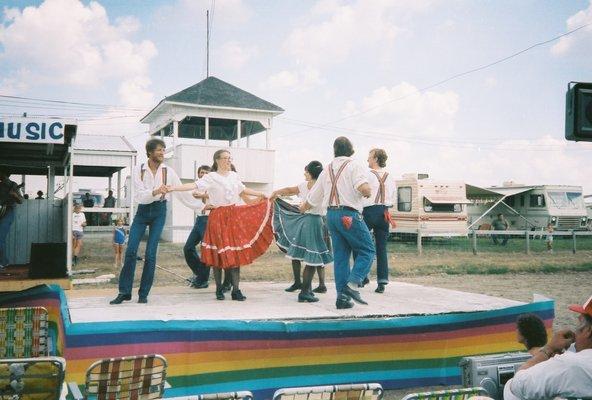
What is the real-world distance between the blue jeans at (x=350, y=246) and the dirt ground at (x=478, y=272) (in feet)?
11.4

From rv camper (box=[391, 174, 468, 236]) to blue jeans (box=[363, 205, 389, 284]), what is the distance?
17071mm

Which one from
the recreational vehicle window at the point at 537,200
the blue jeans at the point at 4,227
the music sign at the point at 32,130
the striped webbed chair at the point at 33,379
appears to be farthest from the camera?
the recreational vehicle window at the point at 537,200

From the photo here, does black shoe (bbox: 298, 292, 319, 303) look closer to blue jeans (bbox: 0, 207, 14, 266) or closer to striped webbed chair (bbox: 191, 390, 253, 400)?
striped webbed chair (bbox: 191, 390, 253, 400)

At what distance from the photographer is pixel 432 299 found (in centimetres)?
634

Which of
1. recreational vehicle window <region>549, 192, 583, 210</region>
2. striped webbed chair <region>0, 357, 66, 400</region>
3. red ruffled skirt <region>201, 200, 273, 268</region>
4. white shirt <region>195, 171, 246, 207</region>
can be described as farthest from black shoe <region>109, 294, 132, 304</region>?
recreational vehicle window <region>549, 192, 583, 210</region>

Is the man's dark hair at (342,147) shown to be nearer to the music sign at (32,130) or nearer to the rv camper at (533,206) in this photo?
the music sign at (32,130)

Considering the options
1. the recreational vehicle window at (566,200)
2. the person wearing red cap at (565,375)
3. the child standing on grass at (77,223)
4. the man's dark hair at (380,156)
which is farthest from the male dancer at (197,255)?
the recreational vehicle window at (566,200)

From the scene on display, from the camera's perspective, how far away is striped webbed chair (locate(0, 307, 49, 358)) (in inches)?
162

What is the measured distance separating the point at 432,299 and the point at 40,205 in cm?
782

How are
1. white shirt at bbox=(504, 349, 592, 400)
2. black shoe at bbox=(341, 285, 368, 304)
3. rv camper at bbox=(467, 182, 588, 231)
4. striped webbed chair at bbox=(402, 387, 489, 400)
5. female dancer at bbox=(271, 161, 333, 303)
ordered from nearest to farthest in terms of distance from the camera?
striped webbed chair at bbox=(402, 387, 489, 400), white shirt at bbox=(504, 349, 592, 400), black shoe at bbox=(341, 285, 368, 304), female dancer at bbox=(271, 161, 333, 303), rv camper at bbox=(467, 182, 588, 231)

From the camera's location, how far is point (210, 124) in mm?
28359

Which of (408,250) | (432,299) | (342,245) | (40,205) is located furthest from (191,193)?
(408,250)

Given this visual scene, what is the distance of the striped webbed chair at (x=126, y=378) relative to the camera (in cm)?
290

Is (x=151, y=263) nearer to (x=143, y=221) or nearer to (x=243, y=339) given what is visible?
(x=143, y=221)
